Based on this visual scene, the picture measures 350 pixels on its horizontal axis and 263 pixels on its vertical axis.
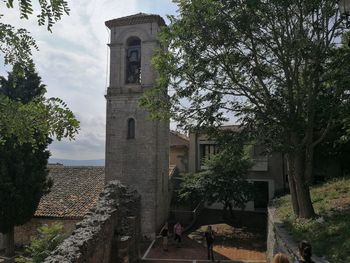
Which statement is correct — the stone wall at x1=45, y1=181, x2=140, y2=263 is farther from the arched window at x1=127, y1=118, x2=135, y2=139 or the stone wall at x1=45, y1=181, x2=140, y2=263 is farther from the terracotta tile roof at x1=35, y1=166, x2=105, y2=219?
the arched window at x1=127, y1=118, x2=135, y2=139

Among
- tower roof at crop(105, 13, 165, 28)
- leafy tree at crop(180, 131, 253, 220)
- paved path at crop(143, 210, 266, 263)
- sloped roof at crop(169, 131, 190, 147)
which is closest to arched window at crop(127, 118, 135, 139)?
leafy tree at crop(180, 131, 253, 220)

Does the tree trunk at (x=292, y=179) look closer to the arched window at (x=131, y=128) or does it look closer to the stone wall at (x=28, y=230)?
the arched window at (x=131, y=128)

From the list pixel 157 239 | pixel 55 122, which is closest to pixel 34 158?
pixel 157 239

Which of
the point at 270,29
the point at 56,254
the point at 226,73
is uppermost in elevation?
the point at 270,29

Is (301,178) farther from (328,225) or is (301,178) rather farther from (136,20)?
(136,20)

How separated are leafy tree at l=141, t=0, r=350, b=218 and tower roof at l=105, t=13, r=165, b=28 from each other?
34.0ft

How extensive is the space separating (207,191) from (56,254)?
44.7 ft

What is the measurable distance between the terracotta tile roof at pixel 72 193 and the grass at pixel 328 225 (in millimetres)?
11620

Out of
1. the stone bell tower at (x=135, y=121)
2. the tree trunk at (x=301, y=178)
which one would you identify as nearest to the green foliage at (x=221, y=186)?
the stone bell tower at (x=135, y=121)

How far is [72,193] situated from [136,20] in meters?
12.4

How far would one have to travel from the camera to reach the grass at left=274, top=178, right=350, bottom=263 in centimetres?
919

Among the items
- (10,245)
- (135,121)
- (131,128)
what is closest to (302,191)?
(135,121)

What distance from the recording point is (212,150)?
29.5m

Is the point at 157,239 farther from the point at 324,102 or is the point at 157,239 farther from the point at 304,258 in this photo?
the point at 304,258
